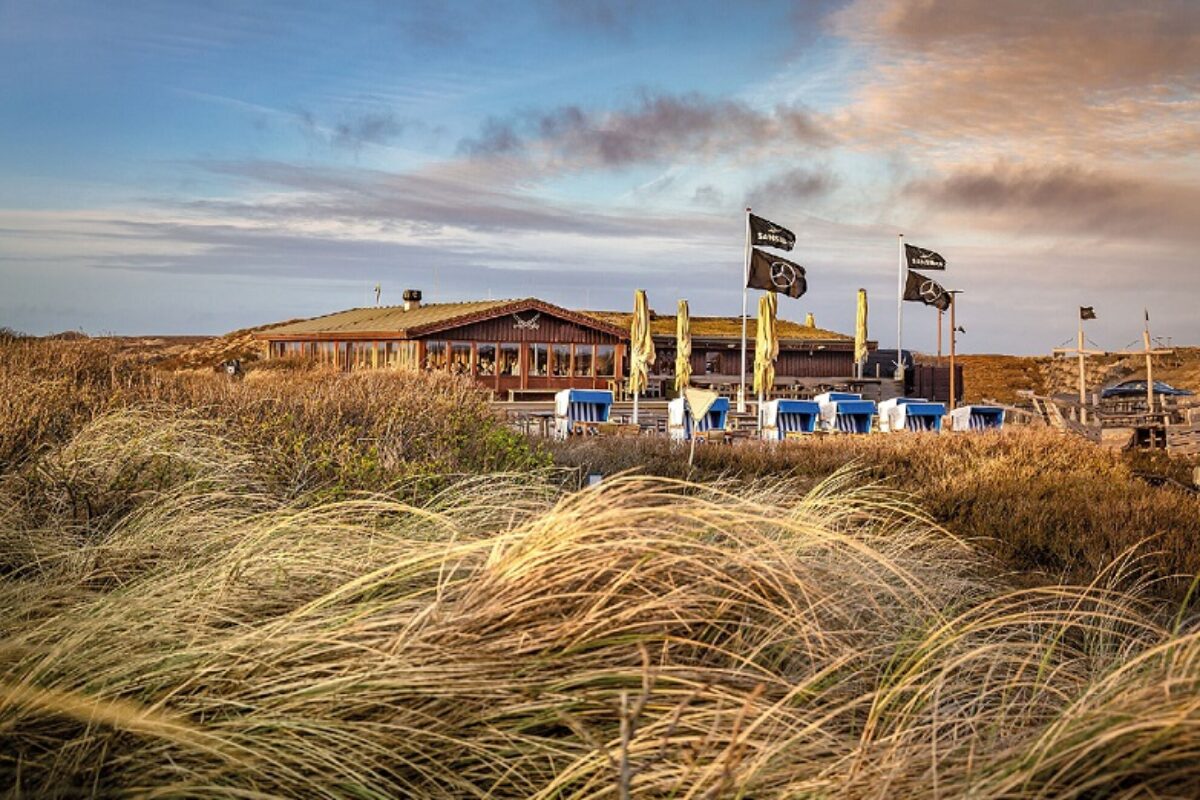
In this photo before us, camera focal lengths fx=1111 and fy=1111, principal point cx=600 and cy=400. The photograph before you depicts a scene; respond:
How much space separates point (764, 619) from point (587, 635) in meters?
0.77

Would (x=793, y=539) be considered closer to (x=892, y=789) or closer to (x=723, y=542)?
(x=723, y=542)

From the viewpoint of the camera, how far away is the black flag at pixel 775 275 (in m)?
23.6

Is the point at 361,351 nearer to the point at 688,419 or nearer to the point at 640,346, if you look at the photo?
the point at 640,346

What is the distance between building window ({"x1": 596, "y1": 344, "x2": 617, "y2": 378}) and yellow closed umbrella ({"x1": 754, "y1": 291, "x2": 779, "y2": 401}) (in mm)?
11865

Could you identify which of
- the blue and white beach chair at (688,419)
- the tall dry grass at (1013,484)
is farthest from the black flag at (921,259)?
the tall dry grass at (1013,484)

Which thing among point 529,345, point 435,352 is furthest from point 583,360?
point 435,352

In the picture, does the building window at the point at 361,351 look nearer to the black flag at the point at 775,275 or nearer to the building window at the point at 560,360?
the building window at the point at 560,360

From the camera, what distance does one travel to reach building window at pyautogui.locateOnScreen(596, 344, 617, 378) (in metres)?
35.1

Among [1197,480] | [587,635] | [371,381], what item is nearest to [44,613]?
[587,635]

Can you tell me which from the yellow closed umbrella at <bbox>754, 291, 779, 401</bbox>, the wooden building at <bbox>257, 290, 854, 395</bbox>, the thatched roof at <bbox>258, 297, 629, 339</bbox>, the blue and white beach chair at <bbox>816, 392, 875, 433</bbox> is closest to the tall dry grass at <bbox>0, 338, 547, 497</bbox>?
the blue and white beach chair at <bbox>816, 392, 875, 433</bbox>

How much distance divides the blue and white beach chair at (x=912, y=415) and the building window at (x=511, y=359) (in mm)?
13873

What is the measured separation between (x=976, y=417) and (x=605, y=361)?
49.9 ft

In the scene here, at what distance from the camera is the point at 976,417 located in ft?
72.3

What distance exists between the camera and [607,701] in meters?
3.14
